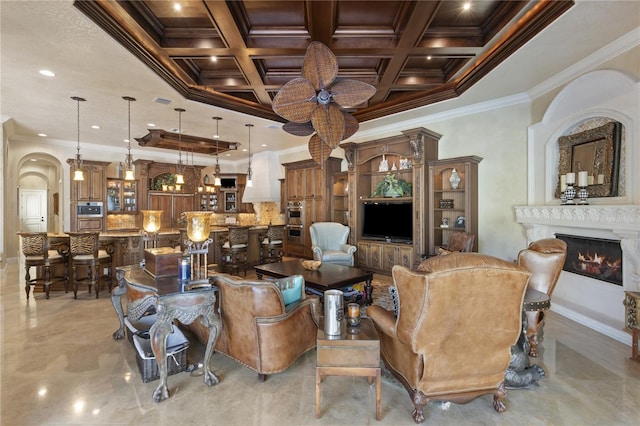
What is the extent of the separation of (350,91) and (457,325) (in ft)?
6.36

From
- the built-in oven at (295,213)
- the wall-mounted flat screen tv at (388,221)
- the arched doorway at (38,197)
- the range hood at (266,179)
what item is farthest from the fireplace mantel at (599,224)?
the arched doorway at (38,197)

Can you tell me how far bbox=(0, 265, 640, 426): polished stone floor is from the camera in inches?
77.9

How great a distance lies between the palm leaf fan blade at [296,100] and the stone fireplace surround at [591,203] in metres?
3.29

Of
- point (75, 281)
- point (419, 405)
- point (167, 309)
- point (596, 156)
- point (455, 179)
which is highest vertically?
point (596, 156)

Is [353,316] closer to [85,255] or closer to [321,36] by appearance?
[321,36]

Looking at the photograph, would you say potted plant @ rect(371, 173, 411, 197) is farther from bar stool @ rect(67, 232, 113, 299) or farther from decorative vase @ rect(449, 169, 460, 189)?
bar stool @ rect(67, 232, 113, 299)

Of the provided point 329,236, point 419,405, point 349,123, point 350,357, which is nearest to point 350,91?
point 349,123

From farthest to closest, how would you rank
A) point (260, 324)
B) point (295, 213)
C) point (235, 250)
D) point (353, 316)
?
point (295, 213)
point (235, 250)
point (260, 324)
point (353, 316)

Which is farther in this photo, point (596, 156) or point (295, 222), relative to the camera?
point (295, 222)

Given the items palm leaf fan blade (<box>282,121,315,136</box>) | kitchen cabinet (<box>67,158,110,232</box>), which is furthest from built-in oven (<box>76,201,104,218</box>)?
palm leaf fan blade (<box>282,121,315,136</box>)

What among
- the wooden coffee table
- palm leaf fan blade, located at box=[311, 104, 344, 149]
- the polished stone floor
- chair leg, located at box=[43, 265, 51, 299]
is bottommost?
the polished stone floor

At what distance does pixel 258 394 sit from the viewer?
7.34ft

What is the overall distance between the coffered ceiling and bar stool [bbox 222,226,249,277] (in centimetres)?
280

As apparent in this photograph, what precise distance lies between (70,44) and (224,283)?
9.96ft
